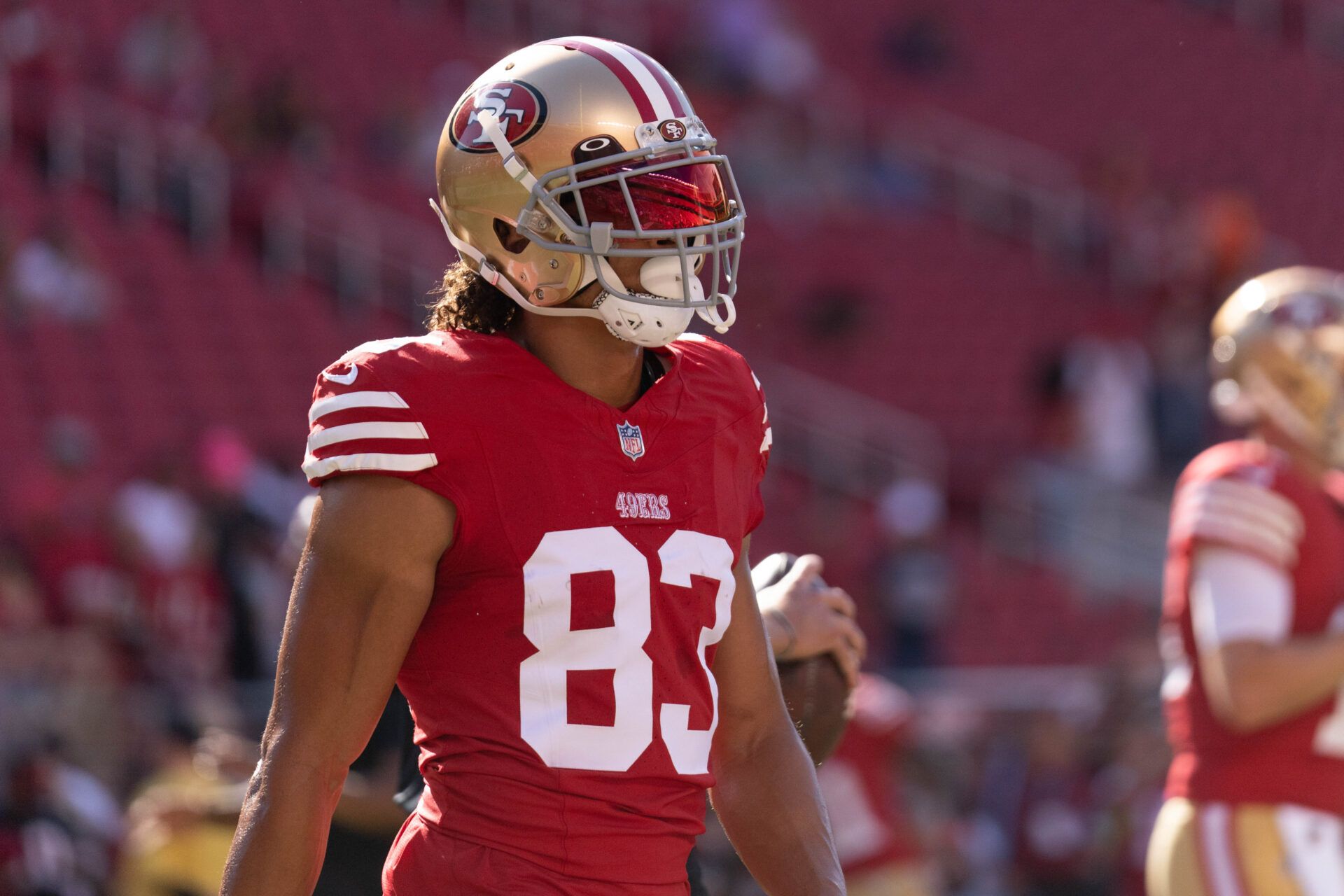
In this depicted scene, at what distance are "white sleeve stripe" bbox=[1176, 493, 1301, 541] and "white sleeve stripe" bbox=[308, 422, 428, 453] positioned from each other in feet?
6.40

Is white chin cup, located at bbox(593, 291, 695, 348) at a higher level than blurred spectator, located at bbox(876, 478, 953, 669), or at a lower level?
higher

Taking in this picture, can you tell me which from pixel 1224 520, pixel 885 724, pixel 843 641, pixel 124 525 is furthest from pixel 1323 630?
pixel 124 525

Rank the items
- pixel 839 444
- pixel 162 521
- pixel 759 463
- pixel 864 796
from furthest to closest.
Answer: pixel 839 444, pixel 162 521, pixel 864 796, pixel 759 463

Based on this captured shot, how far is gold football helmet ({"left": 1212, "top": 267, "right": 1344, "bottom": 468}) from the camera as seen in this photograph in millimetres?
3760

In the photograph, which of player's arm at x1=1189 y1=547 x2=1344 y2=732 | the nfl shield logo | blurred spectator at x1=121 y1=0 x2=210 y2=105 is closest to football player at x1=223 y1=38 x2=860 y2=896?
the nfl shield logo

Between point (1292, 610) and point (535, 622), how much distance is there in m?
1.94

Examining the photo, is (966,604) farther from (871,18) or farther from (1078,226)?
(871,18)

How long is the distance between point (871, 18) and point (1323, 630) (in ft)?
43.0

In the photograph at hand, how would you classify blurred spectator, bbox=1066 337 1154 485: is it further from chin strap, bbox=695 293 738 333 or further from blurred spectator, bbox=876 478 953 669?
chin strap, bbox=695 293 738 333

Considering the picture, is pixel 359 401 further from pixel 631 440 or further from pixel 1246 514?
pixel 1246 514

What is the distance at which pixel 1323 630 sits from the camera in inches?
141

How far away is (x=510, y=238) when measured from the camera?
2340mm

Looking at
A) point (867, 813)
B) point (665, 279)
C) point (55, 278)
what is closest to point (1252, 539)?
point (665, 279)

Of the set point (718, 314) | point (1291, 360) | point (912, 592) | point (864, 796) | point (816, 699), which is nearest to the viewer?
point (718, 314)
